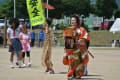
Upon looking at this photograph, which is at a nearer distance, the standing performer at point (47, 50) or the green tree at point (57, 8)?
the standing performer at point (47, 50)

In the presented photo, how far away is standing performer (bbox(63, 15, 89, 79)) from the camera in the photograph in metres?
10.0

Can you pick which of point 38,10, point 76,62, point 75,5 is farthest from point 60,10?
point 76,62

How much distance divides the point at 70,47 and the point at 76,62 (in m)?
0.41

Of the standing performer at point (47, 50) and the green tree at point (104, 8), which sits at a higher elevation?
the green tree at point (104, 8)

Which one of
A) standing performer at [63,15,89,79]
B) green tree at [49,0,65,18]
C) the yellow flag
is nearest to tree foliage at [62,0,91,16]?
green tree at [49,0,65,18]

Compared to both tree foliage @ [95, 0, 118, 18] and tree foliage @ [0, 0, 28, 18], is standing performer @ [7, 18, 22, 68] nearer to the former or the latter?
tree foliage @ [0, 0, 28, 18]

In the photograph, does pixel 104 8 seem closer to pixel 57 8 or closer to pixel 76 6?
pixel 76 6

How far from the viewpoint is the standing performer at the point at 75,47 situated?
10016 millimetres

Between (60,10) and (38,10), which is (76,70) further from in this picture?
(60,10)

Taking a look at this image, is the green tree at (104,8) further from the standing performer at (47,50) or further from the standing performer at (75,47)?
the standing performer at (75,47)

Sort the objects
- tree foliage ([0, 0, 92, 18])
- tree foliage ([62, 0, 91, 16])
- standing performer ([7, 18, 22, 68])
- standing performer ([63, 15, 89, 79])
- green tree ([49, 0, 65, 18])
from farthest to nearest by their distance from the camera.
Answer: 1. tree foliage ([62, 0, 91, 16])
2. green tree ([49, 0, 65, 18])
3. tree foliage ([0, 0, 92, 18])
4. standing performer ([7, 18, 22, 68])
5. standing performer ([63, 15, 89, 79])

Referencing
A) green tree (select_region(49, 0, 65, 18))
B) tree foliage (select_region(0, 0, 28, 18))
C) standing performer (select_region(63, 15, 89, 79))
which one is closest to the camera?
standing performer (select_region(63, 15, 89, 79))

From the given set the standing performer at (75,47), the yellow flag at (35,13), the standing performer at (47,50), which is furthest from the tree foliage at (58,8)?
the standing performer at (75,47)

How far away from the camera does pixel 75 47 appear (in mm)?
10070
